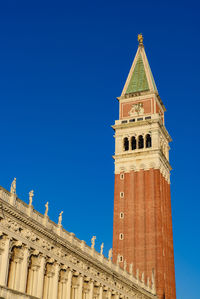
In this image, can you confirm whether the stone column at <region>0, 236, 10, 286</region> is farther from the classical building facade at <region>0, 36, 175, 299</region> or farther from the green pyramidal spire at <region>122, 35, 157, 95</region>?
the green pyramidal spire at <region>122, 35, 157, 95</region>

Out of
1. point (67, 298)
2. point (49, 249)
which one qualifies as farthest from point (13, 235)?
point (67, 298)

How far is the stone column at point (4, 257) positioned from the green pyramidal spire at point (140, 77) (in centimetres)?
6874

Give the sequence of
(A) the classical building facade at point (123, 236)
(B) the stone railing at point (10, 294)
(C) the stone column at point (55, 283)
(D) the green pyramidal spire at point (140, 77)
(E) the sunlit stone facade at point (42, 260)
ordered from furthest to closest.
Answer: (D) the green pyramidal spire at point (140, 77)
(C) the stone column at point (55, 283)
(A) the classical building facade at point (123, 236)
(E) the sunlit stone facade at point (42, 260)
(B) the stone railing at point (10, 294)

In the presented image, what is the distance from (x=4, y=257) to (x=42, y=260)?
6.51 meters

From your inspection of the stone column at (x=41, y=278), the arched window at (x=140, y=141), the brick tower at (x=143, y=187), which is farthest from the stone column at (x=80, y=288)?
the arched window at (x=140, y=141)

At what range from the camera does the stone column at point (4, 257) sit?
1406 inches

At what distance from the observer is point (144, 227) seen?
285 feet

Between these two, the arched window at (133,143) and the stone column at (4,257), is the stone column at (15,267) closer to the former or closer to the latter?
the stone column at (4,257)

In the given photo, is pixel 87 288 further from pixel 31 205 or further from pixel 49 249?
pixel 31 205

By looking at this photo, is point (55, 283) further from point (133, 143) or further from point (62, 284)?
point (133, 143)

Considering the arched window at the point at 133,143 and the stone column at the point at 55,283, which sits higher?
the arched window at the point at 133,143

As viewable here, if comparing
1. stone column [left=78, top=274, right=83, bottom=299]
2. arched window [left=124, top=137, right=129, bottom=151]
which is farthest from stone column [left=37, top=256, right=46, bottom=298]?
arched window [left=124, top=137, right=129, bottom=151]

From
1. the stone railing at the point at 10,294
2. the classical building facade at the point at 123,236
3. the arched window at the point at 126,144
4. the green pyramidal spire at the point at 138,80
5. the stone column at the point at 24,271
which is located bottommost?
the stone railing at the point at 10,294

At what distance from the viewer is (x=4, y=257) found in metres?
36.5
